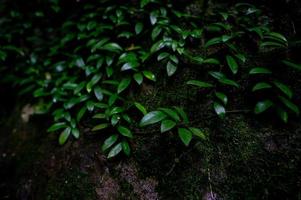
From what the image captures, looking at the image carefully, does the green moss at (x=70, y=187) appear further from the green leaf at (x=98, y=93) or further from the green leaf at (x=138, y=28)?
the green leaf at (x=138, y=28)

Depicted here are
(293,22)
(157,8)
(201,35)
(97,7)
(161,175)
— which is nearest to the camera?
(161,175)

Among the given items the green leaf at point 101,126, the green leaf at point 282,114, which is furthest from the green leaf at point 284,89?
Result: the green leaf at point 101,126

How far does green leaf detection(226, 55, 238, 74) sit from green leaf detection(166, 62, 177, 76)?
Answer: 44 centimetres

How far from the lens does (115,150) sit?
190 centimetres

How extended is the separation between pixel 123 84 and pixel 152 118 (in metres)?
0.54

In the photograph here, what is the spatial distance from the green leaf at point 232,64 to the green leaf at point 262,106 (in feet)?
1.06

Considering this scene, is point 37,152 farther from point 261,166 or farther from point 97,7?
point 261,166

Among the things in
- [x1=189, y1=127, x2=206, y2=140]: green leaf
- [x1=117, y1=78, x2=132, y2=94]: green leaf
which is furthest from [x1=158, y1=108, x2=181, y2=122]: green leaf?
[x1=117, y1=78, x2=132, y2=94]: green leaf

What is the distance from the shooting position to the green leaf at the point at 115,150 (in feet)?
6.17

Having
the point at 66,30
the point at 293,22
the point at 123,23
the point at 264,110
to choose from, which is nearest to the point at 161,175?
the point at 264,110

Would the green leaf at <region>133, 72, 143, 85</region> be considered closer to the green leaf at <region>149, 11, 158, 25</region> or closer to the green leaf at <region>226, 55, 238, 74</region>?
the green leaf at <region>149, 11, 158, 25</region>

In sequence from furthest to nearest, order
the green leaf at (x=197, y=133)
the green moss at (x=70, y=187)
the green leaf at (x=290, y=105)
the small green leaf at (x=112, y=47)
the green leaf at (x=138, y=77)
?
the small green leaf at (x=112, y=47) < the green leaf at (x=138, y=77) < the green moss at (x=70, y=187) < the green leaf at (x=197, y=133) < the green leaf at (x=290, y=105)

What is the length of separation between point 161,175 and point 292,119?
1.05 meters

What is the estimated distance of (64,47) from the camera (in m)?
3.00
